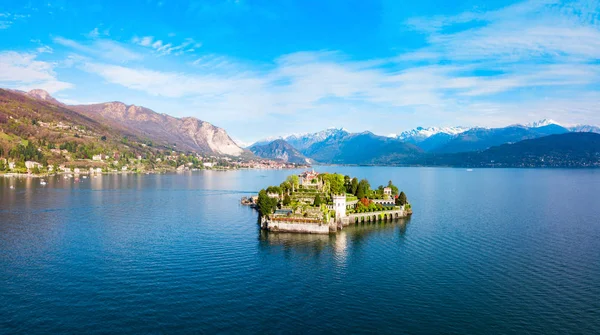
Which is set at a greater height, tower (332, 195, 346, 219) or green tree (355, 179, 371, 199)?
green tree (355, 179, 371, 199)

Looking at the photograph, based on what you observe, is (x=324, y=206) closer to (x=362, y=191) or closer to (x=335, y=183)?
(x=362, y=191)

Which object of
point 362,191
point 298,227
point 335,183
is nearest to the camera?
point 298,227

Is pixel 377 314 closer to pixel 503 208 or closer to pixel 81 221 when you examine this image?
pixel 81 221

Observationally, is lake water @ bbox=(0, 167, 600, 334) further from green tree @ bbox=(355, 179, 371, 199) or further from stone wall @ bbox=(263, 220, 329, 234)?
green tree @ bbox=(355, 179, 371, 199)

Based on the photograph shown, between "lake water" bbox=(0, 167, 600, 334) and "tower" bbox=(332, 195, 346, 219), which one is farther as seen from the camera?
"tower" bbox=(332, 195, 346, 219)

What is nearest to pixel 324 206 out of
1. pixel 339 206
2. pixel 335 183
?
pixel 339 206

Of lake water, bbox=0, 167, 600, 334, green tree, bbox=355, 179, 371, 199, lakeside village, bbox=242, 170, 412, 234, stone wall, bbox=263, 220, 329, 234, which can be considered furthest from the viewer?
green tree, bbox=355, 179, 371, 199

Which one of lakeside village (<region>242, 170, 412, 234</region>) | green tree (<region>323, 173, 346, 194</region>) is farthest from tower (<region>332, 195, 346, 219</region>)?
green tree (<region>323, 173, 346, 194</region>)
